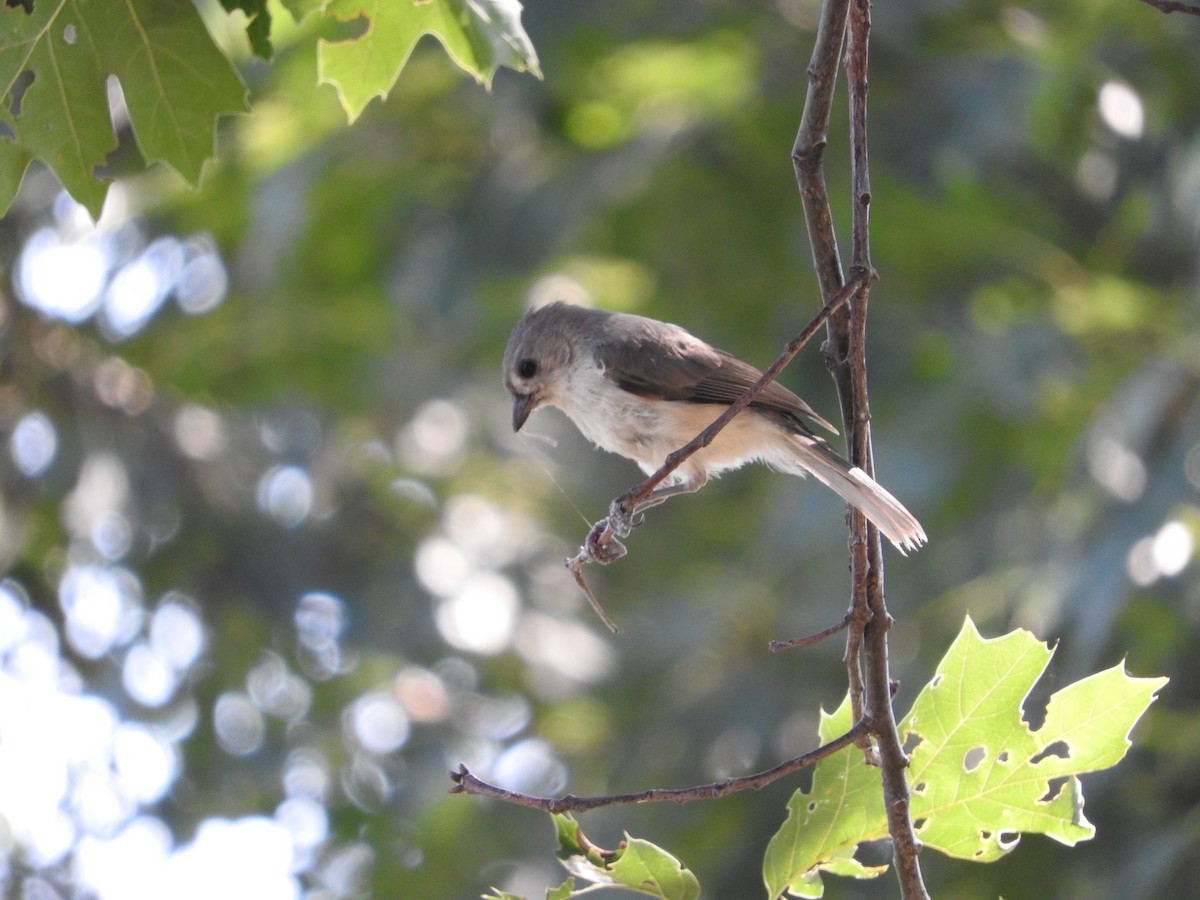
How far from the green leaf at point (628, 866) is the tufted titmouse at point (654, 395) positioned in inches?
58.3

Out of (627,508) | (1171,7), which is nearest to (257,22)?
(627,508)

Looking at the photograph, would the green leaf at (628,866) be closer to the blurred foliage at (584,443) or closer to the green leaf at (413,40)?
the green leaf at (413,40)

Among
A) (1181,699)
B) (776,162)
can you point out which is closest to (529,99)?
(776,162)

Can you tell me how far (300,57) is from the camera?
6910 mm

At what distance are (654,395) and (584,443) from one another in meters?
6.13

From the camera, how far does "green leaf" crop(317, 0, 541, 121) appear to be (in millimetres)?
2557

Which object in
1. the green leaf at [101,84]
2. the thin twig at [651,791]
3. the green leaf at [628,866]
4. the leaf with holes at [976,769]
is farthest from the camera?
the green leaf at [101,84]

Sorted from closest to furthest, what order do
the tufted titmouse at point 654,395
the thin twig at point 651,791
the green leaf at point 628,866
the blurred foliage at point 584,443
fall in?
the thin twig at point 651,791 < the green leaf at point 628,866 < the tufted titmouse at point 654,395 < the blurred foliage at point 584,443

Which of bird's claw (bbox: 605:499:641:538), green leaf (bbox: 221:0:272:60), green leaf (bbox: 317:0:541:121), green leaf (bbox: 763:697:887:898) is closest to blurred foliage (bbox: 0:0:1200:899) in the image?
bird's claw (bbox: 605:499:641:538)

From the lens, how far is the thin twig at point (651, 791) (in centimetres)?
202

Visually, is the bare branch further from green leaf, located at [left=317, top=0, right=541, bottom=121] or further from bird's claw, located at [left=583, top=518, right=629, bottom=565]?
bird's claw, located at [left=583, top=518, right=629, bottom=565]

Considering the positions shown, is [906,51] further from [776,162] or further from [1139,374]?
[1139,374]

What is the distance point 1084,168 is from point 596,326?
4296mm

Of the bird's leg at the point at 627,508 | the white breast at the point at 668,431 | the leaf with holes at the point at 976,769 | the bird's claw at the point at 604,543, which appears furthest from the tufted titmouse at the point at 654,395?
the leaf with holes at the point at 976,769
